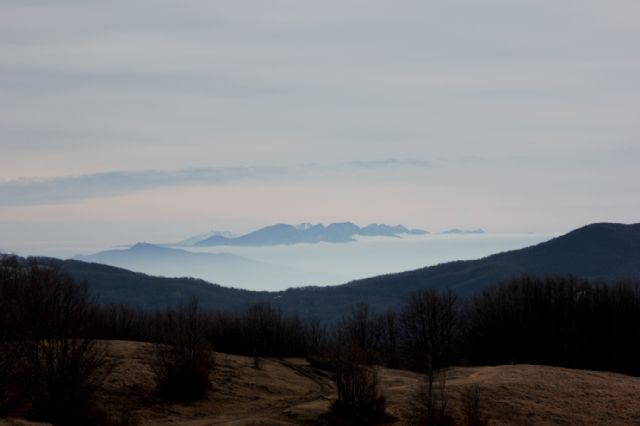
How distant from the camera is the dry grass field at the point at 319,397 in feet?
146

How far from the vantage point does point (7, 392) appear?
4097 centimetres

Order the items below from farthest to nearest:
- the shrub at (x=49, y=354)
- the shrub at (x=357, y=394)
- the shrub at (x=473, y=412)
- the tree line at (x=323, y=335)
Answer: the shrub at (x=357, y=394) < the tree line at (x=323, y=335) < the shrub at (x=473, y=412) < the shrub at (x=49, y=354)

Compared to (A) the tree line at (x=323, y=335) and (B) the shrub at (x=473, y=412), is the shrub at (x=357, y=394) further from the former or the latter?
(B) the shrub at (x=473, y=412)

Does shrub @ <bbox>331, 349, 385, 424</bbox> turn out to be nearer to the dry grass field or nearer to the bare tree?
the dry grass field

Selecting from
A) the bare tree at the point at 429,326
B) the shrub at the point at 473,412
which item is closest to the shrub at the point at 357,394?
the shrub at the point at 473,412

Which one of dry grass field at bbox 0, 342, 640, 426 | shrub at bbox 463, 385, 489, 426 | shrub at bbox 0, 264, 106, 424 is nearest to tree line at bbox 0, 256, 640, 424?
shrub at bbox 0, 264, 106, 424

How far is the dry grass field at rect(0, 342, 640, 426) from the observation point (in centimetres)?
4447

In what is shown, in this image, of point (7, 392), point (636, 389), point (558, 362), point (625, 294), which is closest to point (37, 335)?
point (7, 392)

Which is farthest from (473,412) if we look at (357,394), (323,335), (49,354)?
(323,335)

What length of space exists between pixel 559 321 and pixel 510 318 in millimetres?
6155

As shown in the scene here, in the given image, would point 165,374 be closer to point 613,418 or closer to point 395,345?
point 613,418

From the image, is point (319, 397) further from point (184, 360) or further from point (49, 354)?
point (49, 354)

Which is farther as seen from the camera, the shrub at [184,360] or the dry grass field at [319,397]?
the shrub at [184,360]

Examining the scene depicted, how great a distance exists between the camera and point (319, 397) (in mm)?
53188
